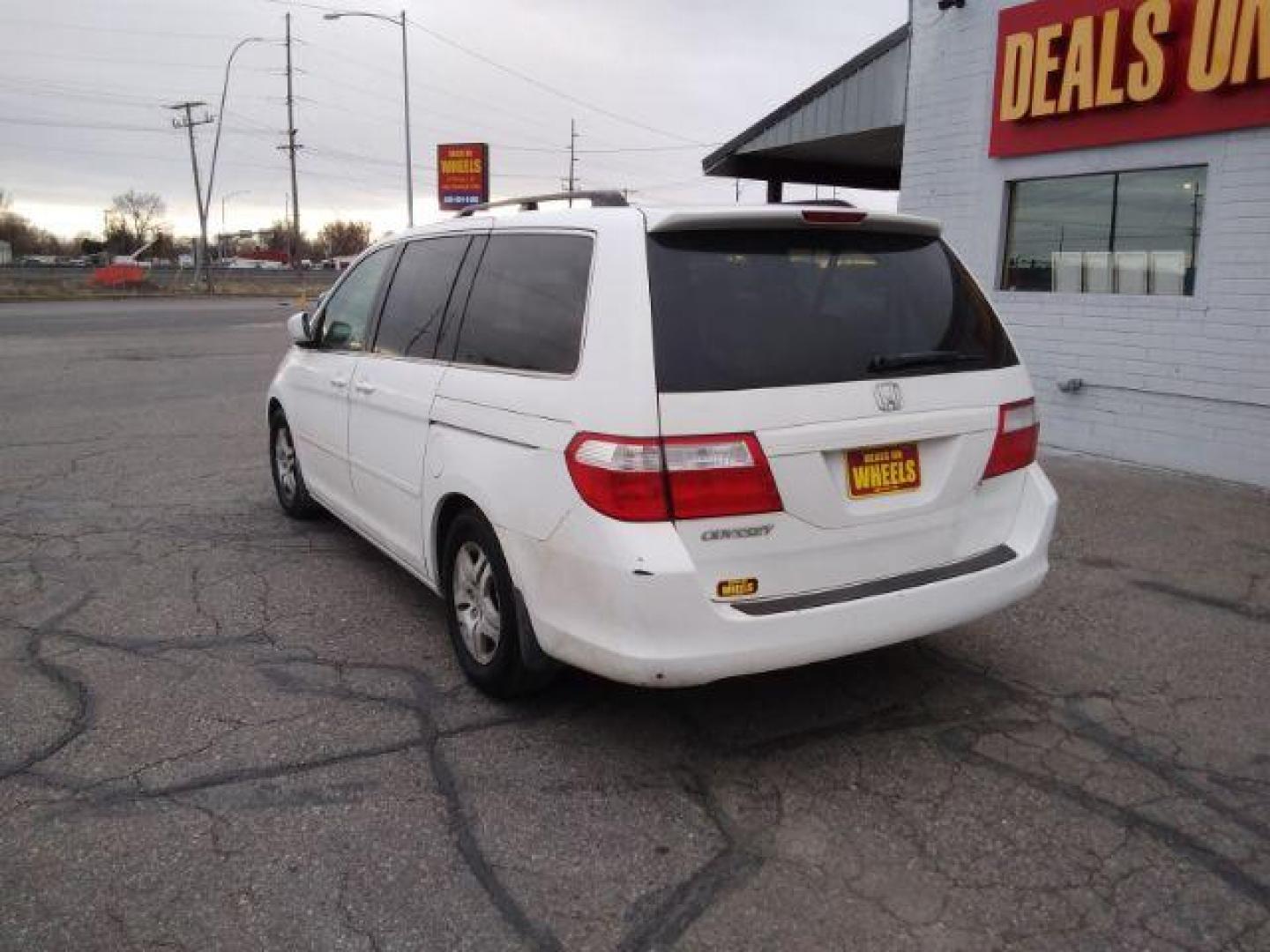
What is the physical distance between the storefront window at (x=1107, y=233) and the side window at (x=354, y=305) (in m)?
6.38

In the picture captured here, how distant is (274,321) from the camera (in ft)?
94.5

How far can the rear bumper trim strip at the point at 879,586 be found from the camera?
316 centimetres

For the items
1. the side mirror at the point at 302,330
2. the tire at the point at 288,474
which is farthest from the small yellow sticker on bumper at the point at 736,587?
the tire at the point at 288,474

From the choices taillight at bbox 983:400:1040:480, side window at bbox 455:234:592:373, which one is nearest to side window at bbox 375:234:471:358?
side window at bbox 455:234:592:373

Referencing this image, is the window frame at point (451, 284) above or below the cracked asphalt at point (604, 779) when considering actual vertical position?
above

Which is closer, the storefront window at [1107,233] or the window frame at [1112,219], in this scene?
the window frame at [1112,219]

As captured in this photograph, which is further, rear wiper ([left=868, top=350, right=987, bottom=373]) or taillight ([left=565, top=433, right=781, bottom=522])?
rear wiper ([left=868, top=350, right=987, bottom=373])

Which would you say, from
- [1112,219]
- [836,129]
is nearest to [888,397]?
[1112,219]

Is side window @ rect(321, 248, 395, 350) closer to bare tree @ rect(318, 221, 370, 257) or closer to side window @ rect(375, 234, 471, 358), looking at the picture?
side window @ rect(375, 234, 471, 358)

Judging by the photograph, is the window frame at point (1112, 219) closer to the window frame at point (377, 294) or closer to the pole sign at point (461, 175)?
the window frame at point (377, 294)

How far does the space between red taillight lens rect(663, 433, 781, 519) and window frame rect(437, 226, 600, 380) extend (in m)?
0.49

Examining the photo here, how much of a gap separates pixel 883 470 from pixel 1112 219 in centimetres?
653

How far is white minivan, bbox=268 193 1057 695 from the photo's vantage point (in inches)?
120

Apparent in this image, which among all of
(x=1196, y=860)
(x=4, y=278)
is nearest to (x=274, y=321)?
(x=1196, y=860)
